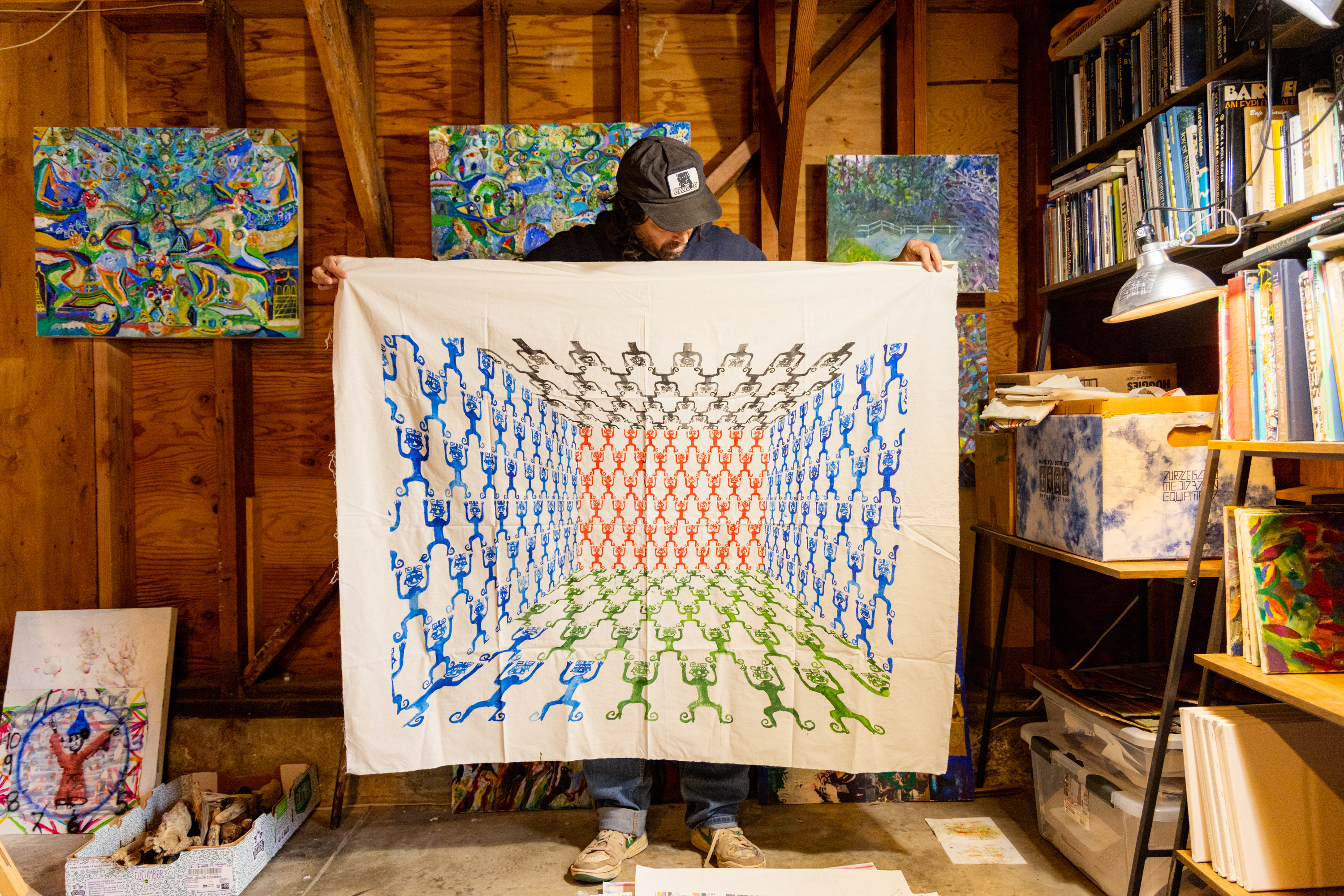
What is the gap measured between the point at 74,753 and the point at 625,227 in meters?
2.19

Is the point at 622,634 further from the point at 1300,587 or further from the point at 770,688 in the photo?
the point at 1300,587

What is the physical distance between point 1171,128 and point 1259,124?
190 millimetres

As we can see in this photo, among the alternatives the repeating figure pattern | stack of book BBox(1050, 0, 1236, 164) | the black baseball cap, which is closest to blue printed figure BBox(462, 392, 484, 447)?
the repeating figure pattern

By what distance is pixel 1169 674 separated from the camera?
4.72 ft

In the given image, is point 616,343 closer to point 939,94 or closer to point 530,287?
point 530,287

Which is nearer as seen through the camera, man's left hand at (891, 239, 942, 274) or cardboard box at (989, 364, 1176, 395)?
man's left hand at (891, 239, 942, 274)

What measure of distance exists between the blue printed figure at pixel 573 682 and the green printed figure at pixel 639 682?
0.22 ft

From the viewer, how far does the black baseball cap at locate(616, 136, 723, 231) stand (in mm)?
1679

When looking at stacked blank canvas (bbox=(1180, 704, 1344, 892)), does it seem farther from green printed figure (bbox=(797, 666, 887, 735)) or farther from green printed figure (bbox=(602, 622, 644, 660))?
green printed figure (bbox=(602, 622, 644, 660))

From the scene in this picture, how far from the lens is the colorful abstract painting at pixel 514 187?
2.17 m

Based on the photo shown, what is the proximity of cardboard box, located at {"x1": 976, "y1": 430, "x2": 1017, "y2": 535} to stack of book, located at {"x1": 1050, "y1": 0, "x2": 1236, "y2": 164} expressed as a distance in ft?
3.04

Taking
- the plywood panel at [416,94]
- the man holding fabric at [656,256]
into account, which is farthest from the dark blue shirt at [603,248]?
the plywood panel at [416,94]

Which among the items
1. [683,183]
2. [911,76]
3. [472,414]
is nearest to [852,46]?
[911,76]

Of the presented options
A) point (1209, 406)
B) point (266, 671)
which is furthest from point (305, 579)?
point (1209, 406)
